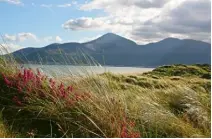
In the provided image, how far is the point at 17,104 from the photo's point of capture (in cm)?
684

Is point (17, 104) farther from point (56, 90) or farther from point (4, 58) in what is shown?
point (4, 58)

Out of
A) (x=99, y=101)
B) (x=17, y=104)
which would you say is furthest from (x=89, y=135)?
(x=17, y=104)

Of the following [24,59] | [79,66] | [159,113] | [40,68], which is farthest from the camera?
[24,59]

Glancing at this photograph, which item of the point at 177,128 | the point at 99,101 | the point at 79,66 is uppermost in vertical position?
the point at 79,66

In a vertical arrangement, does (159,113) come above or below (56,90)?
below

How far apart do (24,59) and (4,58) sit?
44 centimetres

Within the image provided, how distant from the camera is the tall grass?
18.8 ft

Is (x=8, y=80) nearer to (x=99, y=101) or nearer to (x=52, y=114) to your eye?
(x=52, y=114)

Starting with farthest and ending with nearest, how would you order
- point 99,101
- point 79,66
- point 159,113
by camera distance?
1. point 79,66
2. point 159,113
3. point 99,101

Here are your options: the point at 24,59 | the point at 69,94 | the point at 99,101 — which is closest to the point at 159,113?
the point at 99,101

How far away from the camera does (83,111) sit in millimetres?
6004

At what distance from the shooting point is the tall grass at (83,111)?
225 inches

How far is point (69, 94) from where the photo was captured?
6.40 m

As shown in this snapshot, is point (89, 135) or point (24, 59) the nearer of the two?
point (89, 135)
